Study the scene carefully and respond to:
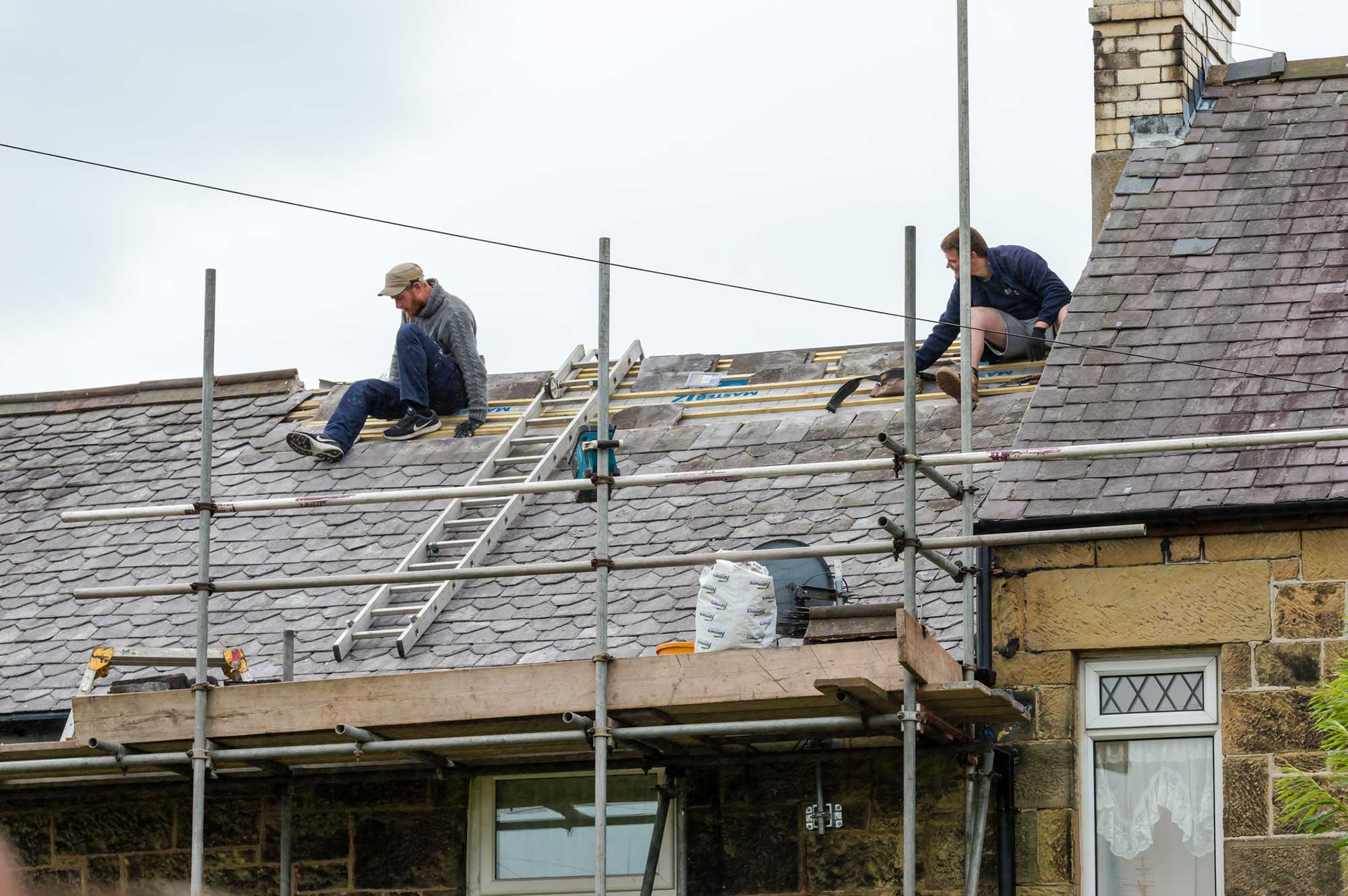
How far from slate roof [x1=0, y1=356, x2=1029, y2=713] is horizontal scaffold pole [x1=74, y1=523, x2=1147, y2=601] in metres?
0.89

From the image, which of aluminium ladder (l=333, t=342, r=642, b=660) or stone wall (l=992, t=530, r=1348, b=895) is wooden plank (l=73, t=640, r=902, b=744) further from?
stone wall (l=992, t=530, r=1348, b=895)

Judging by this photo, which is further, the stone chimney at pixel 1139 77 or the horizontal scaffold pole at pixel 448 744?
the stone chimney at pixel 1139 77

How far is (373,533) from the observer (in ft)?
43.9

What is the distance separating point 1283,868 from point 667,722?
2.92 m

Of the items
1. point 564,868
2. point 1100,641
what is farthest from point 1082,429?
point 564,868

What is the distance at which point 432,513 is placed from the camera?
13.6 metres

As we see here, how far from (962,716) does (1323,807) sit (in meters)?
1.64

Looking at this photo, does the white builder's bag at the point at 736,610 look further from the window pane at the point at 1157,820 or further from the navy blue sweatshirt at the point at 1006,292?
the navy blue sweatshirt at the point at 1006,292

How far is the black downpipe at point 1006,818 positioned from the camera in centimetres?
1056

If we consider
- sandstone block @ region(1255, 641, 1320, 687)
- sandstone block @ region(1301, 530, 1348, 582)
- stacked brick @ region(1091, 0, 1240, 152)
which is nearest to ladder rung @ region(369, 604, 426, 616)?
sandstone block @ region(1255, 641, 1320, 687)

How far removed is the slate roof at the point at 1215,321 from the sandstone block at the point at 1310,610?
455 mm

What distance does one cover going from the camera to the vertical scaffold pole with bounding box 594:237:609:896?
9.95 meters

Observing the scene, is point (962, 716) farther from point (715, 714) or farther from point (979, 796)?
point (715, 714)

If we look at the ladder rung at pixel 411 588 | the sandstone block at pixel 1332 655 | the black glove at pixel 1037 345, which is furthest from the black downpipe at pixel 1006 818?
the ladder rung at pixel 411 588
